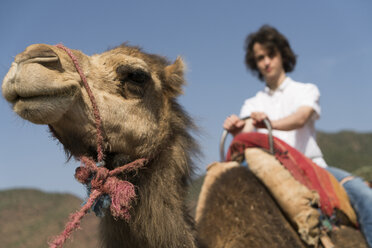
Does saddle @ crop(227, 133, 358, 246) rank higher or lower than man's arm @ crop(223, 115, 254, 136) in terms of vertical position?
lower

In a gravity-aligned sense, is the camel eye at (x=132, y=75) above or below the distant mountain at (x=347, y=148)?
above

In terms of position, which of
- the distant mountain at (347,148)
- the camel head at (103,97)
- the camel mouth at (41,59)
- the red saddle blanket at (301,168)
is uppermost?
the camel mouth at (41,59)

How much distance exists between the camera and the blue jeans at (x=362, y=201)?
9.04 ft

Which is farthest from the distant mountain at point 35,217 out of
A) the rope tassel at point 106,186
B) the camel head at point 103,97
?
the rope tassel at point 106,186

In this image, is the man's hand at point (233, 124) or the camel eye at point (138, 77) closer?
the camel eye at point (138, 77)

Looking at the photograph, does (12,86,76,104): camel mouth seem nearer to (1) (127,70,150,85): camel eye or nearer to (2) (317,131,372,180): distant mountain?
(1) (127,70,150,85): camel eye

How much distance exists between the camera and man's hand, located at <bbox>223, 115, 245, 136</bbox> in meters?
3.50

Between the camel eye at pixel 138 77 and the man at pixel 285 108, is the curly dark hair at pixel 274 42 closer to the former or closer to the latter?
the man at pixel 285 108

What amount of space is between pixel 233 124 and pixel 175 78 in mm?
1102

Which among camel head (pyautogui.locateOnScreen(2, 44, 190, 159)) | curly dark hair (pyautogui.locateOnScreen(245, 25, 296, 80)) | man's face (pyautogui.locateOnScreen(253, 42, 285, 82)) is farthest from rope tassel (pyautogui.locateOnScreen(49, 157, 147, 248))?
curly dark hair (pyautogui.locateOnScreen(245, 25, 296, 80))

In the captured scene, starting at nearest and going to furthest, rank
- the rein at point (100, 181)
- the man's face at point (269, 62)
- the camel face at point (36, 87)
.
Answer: the camel face at point (36, 87) → the rein at point (100, 181) → the man's face at point (269, 62)

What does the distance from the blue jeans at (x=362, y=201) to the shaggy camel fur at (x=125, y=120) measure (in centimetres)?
146

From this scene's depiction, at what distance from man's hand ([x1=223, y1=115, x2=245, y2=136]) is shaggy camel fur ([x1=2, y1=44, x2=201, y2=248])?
105 centimetres

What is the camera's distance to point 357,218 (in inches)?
114
